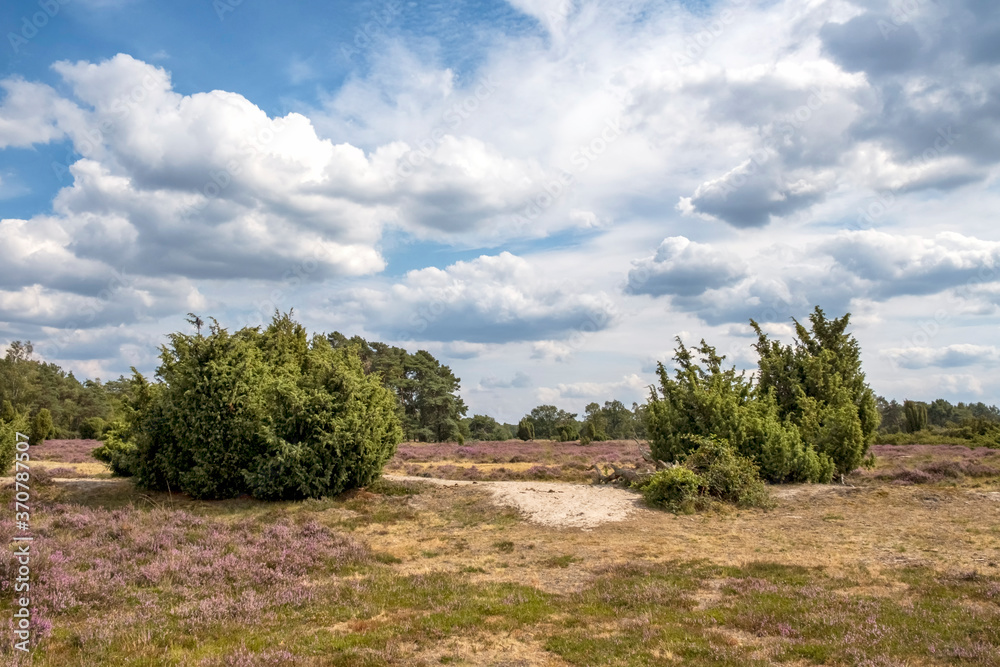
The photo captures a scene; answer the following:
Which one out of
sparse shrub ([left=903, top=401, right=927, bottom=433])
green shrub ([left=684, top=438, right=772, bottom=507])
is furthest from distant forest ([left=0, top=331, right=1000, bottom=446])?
green shrub ([left=684, top=438, right=772, bottom=507])

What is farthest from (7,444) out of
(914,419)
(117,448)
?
(914,419)

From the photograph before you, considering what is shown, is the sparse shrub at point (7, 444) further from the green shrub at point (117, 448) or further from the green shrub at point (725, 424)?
the green shrub at point (725, 424)

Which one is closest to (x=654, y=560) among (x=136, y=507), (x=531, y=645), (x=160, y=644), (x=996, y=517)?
(x=531, y=645)

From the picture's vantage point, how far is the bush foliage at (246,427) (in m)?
18.6

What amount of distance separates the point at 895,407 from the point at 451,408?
79876mm

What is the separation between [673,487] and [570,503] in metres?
3.39

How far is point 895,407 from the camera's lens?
9775cm

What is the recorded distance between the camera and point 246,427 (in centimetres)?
1898

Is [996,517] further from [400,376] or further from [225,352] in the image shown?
[400,376]

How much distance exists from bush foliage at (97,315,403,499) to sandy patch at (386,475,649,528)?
527 cm

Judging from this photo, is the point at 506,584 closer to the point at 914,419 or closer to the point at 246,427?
the point at 246,427

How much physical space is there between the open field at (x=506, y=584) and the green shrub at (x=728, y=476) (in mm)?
854

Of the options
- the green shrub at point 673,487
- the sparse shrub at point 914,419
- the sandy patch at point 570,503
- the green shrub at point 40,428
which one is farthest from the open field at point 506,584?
the sparse shrub at point 914,419

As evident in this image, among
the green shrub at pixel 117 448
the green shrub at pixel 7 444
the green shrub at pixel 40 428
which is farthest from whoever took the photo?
the green shrub at pixel 40 428
